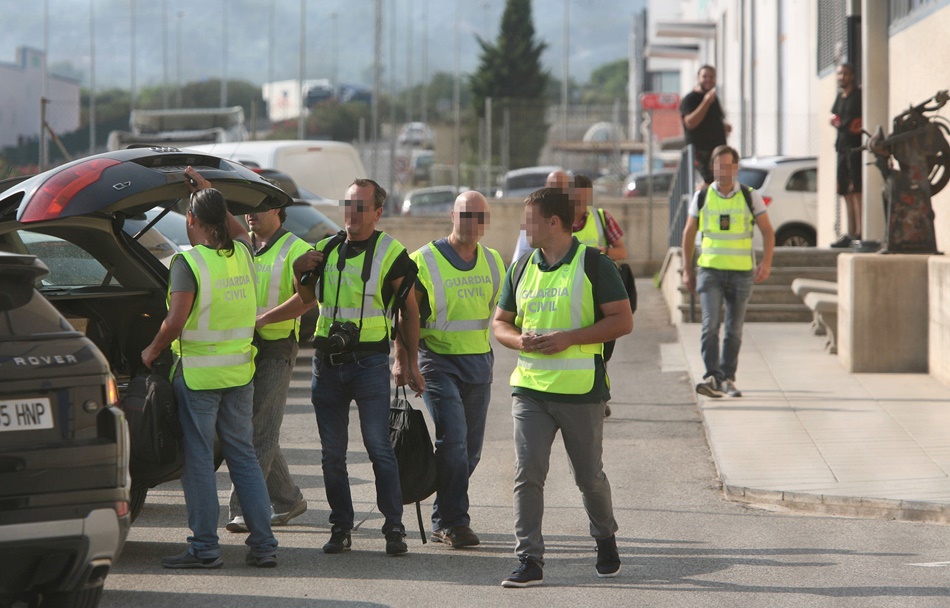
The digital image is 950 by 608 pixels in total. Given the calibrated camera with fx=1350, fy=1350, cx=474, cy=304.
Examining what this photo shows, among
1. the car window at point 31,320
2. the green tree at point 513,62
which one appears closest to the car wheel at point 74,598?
the car window at point 31,320

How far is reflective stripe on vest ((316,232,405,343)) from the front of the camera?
671 cm

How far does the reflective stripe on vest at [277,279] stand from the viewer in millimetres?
7199

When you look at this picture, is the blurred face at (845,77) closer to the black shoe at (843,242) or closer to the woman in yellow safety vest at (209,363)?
the black shoe at (843,242)

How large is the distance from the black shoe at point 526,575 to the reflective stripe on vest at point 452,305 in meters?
1.27

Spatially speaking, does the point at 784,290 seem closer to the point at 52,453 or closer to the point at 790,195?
the point at 790,195

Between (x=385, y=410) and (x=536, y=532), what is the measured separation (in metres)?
1.09

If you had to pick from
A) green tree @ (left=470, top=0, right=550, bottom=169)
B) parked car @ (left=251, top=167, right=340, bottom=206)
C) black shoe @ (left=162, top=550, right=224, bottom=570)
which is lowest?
black shoe @ (left=162, top=550, right=224, bottom=570)

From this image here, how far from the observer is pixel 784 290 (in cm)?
1689

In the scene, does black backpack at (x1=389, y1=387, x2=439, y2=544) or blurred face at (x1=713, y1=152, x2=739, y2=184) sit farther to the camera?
blurred face at (x1=713, y1=152, x2=739, y2=184)

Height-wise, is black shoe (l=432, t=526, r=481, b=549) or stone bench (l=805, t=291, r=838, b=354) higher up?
stone bench (l=805, t=291, r=838, b=354)

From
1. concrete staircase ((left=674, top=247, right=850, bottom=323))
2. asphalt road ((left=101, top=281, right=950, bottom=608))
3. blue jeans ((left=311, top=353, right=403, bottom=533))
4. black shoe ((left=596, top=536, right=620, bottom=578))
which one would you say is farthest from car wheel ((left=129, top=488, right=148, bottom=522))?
concrete staircase ((left=674, top=247, right=850, bottom=323))

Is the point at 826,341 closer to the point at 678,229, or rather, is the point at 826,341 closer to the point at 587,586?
the point at 678,229

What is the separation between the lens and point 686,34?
44469 mm

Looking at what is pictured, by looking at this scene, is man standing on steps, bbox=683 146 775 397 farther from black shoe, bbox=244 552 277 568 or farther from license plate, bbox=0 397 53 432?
license plate, bbox=0 397 53 432
